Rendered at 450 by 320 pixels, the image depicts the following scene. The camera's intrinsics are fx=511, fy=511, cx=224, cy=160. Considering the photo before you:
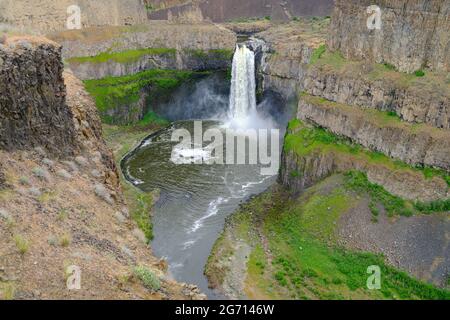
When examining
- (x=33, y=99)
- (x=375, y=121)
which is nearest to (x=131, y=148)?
(x=375, y=121)

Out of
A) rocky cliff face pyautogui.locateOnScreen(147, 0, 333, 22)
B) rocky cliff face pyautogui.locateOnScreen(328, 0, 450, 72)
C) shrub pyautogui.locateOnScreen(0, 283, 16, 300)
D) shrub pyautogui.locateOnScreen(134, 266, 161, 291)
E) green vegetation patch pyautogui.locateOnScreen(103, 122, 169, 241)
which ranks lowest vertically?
green vegetation patch pyautogui.locateOnScreen(103, 122, 169, 241)

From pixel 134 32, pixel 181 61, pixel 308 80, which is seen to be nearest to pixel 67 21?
pixel 134 32

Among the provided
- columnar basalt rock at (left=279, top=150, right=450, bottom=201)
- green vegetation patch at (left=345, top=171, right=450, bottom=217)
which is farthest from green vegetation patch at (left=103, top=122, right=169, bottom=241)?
green vegetation patch at (left=345, top=171, right=450, bottom=217)

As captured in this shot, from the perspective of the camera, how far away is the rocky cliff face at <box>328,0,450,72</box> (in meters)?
34.9

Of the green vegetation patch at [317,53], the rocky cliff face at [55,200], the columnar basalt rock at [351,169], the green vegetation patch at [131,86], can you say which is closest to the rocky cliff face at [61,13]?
the green vegetation patch at [131,86]

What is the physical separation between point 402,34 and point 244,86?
25796 millimetres

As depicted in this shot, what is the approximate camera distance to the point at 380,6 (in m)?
39.0

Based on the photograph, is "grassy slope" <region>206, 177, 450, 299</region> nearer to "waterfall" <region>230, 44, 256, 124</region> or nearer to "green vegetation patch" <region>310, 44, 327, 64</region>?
"green vegetation patch" <region>310, 44, 327, 64</region>

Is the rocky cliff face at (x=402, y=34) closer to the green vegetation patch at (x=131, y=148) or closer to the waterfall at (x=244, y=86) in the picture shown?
the waterfall at (x=244, y=86)

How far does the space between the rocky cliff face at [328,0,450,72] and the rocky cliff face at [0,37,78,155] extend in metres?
24.7

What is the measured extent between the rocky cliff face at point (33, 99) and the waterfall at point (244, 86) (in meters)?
37.2

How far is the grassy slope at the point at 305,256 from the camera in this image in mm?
28234

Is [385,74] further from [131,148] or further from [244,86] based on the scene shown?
[131,148]
